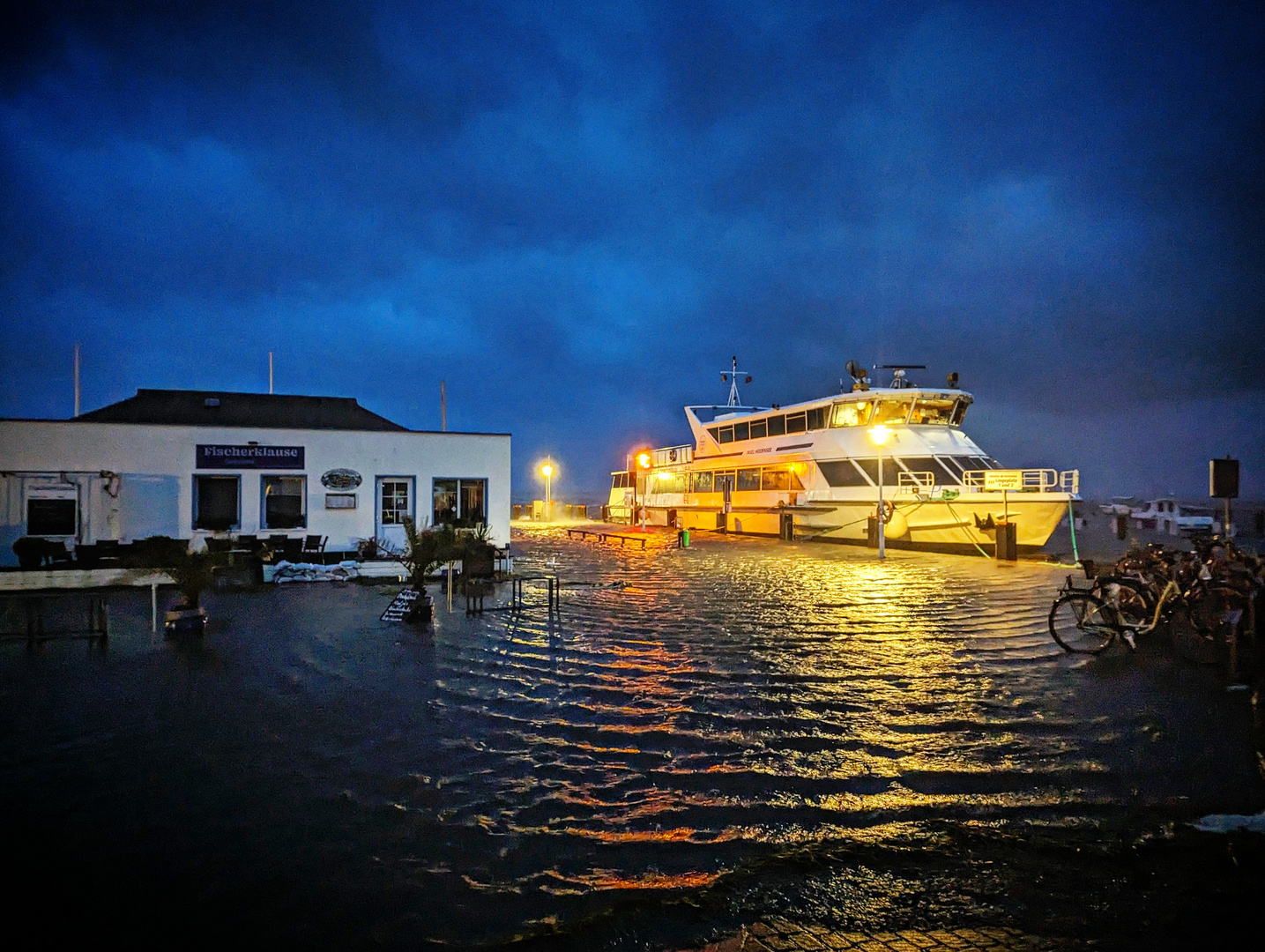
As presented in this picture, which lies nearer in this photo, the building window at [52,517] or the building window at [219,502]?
the building window at [52,517]

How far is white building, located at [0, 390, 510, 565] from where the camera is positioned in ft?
47.2

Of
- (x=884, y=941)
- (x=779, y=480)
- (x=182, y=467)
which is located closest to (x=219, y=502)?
(x=182, y=467)

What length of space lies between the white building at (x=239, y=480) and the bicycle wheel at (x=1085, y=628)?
11.9m

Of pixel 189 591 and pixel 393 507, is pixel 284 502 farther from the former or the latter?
pixel 189 591

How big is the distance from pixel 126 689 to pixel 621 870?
216 inches

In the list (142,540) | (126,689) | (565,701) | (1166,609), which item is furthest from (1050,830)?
(142,540)

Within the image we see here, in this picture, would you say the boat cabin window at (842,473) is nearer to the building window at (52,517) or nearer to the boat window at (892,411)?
the boat window at (892,411)

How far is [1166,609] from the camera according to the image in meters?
8.28

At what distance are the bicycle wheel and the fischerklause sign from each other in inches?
579

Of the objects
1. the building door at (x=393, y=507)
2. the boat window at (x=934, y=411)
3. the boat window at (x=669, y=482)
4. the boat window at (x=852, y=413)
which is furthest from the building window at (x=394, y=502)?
the boat window at (x=669, y=482)

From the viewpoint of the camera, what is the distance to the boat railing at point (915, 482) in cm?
2267

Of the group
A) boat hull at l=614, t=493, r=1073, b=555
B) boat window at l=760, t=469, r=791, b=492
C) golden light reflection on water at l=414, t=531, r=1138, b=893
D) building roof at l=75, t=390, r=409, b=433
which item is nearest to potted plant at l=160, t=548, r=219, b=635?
golden light reflection on water at l=414, t=531, r=1138, b=893

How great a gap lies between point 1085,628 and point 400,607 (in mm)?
8907

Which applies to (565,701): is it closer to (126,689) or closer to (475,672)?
(475,672)
